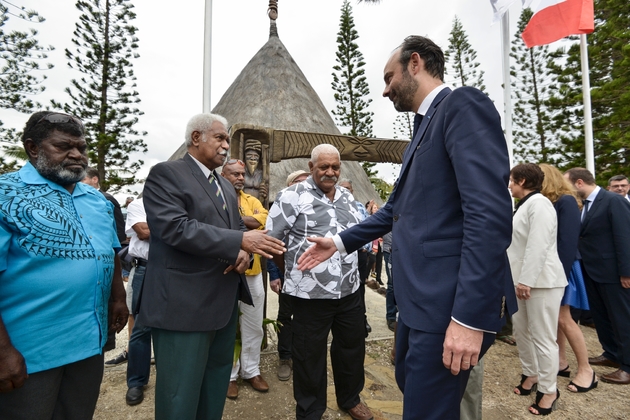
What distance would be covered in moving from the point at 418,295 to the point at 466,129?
0.68 metres

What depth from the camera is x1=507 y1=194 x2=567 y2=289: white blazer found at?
3006 millimetres

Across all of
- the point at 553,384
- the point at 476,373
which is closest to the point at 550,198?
the point at 553,384

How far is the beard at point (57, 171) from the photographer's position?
5.44ft

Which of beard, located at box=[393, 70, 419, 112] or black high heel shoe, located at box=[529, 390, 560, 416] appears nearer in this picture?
beard, located at box=[393, 70, 419, 112]

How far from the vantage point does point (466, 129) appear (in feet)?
4.23

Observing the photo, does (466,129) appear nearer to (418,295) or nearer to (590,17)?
(418,295)

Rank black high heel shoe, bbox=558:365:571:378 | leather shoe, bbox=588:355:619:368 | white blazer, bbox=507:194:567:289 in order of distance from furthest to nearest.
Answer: leather shoe, bbox=588:355:619:368, black high heel shoe, bbox=558:365:571:378, white blazer, bbox=507:194:567:289

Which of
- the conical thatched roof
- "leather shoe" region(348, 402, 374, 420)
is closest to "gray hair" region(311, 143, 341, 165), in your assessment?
"leather shoe" region(348, 402, 374, 420)

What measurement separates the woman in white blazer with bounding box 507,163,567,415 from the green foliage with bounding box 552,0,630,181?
42.9 feet

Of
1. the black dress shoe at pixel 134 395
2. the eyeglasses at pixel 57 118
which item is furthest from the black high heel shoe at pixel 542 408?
the eyeglasses at pixel 57 118

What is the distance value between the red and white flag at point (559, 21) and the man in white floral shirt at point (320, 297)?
21.9 ft

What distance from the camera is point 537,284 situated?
9.87 feet

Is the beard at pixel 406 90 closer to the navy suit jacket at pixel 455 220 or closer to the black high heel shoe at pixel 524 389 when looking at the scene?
the navy suit jacket at pixel 455 220

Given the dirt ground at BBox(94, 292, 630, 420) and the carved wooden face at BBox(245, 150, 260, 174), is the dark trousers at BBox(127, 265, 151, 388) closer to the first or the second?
the dirt ground at BBox(94, 292, 630, 420)
